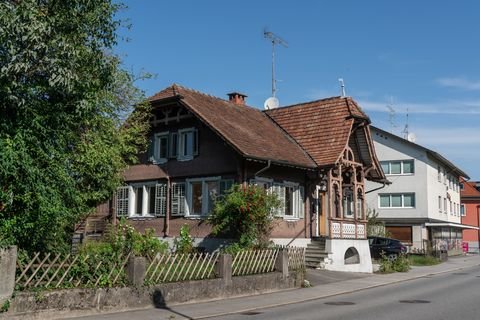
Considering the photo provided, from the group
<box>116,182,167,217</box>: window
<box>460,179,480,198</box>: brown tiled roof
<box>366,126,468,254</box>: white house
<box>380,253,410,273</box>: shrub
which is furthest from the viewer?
<box>460,179,480,198</box>: brown tiled roof

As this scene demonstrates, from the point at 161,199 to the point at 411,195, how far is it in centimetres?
2912

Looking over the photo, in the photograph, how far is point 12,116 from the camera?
11133 millimetres

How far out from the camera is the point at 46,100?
37.5 ft

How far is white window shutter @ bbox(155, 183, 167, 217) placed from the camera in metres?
25.7

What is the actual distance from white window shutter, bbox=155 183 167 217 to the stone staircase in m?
6.82

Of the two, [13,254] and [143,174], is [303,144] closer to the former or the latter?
[143,174]

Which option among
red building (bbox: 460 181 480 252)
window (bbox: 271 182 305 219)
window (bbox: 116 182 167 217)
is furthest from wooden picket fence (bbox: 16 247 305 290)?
red building (bbox: 460 181 480 252)

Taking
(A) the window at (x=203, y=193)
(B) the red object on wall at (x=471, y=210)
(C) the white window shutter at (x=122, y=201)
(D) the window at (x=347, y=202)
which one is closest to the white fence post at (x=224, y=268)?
(A) the window at (x=203, y=193)

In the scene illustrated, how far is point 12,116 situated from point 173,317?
17.9ft

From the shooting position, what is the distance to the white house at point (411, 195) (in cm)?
4722

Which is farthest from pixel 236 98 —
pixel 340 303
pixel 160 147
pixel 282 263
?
pixel 340 303

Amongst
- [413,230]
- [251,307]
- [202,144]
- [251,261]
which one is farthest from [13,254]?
[413,230]

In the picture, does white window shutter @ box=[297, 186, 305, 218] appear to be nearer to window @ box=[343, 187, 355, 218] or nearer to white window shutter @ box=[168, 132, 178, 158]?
window @ box=[343, 187, 355, 218]

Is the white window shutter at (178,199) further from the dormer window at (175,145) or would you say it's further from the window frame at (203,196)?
the dormer window at (175,145)
